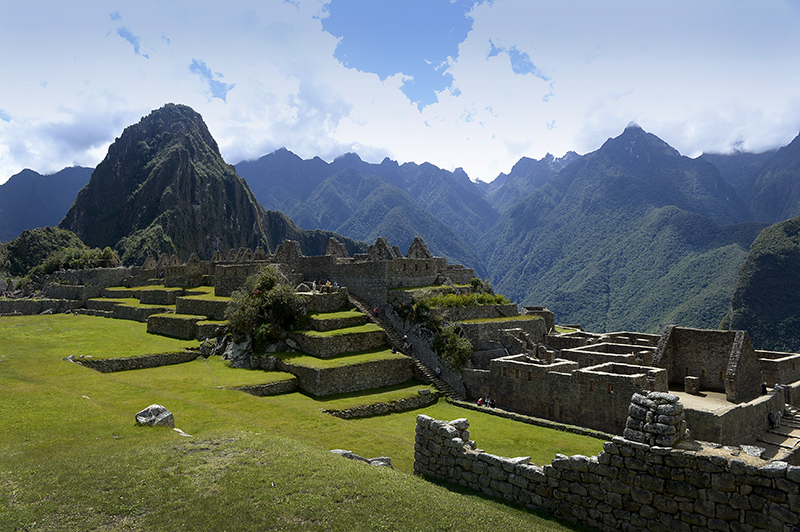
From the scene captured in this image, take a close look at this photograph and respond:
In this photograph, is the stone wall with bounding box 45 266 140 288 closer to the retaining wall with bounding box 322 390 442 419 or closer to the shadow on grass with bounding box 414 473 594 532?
the retaining wall with bounding box 322 390 442 419

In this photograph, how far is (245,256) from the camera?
52.3 meters

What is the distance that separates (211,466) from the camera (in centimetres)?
939

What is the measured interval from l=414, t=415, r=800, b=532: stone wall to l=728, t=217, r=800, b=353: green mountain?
6801 cm

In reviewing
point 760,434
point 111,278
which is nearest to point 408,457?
point 760,434

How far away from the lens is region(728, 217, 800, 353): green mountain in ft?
209

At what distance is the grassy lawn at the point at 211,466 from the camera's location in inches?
296

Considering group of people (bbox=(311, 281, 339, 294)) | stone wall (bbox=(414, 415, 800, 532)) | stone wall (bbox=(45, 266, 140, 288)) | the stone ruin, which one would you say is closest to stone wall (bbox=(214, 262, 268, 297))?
group of people (bbox=(311, 281, 339, 294))

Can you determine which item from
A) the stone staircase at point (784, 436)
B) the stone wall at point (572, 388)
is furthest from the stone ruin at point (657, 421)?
the stone staircase at point (784, 436)

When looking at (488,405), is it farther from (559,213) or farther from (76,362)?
(559,213)

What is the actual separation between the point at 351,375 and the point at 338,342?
2.40 meters

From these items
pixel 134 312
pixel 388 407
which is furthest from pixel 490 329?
pixel 134 312

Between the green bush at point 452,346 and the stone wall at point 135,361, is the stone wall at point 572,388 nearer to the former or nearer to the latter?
the green bush at point 452,346

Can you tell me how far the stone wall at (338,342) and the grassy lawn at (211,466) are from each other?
16.7ft

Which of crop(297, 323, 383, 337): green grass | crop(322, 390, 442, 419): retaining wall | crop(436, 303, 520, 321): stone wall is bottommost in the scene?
crop(322, 390, 442, 419): retaining wall
